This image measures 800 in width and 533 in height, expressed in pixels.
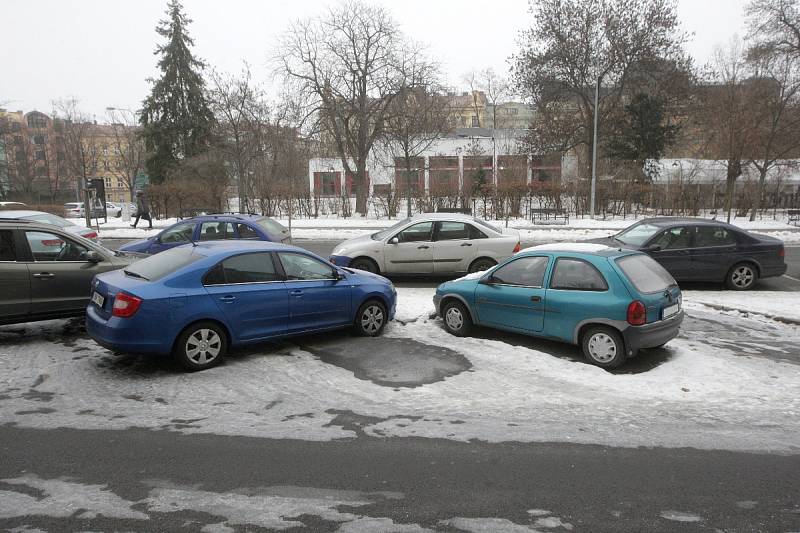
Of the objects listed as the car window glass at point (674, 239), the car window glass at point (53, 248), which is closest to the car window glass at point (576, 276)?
the car window glass at point (674, 239)

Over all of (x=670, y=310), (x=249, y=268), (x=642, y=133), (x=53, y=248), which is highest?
(x=642, y=133)

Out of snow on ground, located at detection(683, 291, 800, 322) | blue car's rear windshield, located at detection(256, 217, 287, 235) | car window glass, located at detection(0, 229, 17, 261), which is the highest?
blue car's rear windshield, located at detection(256, 217, 287, 235)

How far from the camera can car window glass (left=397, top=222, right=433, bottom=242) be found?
490 inches

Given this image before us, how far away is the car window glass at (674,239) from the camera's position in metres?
12.0

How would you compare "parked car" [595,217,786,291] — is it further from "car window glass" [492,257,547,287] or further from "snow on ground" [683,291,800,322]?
"car window glass" [492,257,547,287]

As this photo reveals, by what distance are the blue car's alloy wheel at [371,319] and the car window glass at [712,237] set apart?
7704mm

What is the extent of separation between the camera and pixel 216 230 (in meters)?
12.7

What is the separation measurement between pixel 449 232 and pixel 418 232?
2.29 feet

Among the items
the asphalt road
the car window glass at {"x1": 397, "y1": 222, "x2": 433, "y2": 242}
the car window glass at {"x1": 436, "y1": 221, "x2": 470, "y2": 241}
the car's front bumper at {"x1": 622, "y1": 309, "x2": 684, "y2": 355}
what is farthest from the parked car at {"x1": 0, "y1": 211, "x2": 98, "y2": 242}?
the car's front bumper at {"x1": 622, "y1": 309, "x2": 684, "y2": 355}

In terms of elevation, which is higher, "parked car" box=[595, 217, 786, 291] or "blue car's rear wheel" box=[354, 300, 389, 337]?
"parked car" box=[595, 217, 786, 291]

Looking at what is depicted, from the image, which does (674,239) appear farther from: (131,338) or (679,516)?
(131,338)

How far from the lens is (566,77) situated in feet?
118

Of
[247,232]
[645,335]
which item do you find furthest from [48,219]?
[645,335]

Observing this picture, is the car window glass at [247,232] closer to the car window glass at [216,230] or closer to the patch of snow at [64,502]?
the car window glass at [216,230]
